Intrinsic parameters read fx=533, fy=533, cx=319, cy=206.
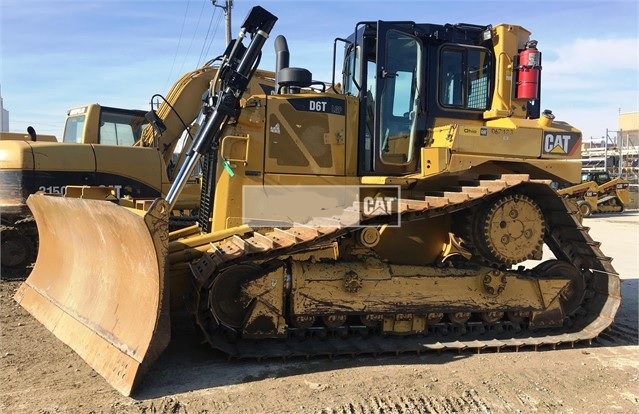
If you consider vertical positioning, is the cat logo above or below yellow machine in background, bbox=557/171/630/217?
above

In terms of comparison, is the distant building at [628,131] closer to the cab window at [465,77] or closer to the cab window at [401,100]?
the cab window at [465,77]

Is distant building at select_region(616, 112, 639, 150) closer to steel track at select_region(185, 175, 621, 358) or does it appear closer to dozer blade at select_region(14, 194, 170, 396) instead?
steel track at select_region(185, 175, 621, 358)

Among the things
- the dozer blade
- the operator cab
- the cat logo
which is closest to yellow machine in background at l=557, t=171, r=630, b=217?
the cat logo

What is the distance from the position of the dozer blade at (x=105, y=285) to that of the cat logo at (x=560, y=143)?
3963 mm

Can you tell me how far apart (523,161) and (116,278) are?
13.8 ft

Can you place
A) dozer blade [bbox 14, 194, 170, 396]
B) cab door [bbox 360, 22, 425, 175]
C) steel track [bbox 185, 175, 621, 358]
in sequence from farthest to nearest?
cab door [bbox 360, 22, 425, 175] → steel track [bbox 185, 175, 621, 358] → dozer blade [bbox 14, 194, 170, 396]

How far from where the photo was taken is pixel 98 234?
511cm

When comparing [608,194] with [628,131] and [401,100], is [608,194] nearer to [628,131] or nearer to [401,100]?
[628,131]

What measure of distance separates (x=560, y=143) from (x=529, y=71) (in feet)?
2.74

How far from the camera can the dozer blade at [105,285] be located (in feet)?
13.6

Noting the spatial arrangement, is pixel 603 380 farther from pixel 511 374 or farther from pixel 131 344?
pixel 131 344

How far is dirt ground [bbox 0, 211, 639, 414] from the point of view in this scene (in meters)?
3.93

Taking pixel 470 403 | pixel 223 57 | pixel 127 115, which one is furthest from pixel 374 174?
pixel 127 115

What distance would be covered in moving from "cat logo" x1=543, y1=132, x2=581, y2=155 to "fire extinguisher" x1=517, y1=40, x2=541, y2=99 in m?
0.48
